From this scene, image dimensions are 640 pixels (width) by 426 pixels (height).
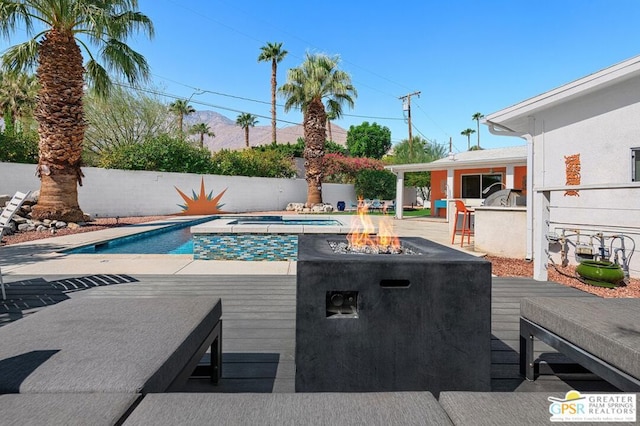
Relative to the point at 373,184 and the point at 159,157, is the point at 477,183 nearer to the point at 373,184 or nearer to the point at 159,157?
the point at 373,184

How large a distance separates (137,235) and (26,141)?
29.1 ft

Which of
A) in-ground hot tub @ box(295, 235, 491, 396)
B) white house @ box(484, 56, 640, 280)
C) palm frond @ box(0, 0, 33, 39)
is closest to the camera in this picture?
in-ground hot tub @ box(295, 235, 491, 396)

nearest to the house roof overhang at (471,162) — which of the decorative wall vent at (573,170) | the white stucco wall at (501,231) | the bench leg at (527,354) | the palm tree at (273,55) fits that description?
the white stucco wall at (501,231)

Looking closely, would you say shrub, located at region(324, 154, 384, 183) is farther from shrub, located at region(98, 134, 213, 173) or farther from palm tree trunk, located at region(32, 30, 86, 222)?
palm tree trunk, located at region(32, 30, 86, 222)

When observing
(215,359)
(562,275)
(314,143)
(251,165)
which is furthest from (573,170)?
(251,165)

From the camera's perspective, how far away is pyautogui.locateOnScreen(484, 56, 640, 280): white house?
5.32 meters

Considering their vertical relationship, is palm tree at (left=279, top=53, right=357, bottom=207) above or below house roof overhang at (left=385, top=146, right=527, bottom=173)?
above

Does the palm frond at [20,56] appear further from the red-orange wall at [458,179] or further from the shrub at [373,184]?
the shrub at [373,184]

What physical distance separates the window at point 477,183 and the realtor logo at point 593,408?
1904 cm

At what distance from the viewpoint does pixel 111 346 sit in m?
1.51

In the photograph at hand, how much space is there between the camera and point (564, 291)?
4504 mm

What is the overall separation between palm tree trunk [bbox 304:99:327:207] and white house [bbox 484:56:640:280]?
1513cm

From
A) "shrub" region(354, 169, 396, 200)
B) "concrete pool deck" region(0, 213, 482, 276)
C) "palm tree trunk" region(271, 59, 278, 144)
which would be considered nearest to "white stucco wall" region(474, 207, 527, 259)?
"concrete pool deck" region(0, 213, 482, 276)

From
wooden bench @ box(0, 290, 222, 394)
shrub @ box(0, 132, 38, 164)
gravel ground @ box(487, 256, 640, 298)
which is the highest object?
shrub @ box(0, 132, 38, 164)
